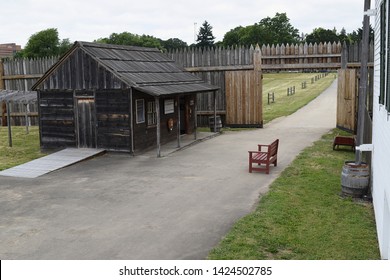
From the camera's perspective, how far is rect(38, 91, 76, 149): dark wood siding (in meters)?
19.5

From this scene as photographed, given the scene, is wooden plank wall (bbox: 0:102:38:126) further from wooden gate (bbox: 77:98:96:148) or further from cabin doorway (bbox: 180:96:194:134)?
wooden gate (bbox: 77:98:96:148)

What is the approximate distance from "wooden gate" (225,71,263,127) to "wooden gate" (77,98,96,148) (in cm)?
936

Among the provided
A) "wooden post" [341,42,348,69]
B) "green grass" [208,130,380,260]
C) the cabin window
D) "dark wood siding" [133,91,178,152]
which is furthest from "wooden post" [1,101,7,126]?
"green grass" [208,130,380,260]

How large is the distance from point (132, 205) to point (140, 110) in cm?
800

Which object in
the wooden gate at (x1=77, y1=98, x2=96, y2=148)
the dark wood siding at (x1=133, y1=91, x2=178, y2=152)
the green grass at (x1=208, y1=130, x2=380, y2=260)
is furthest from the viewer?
the wooden gate at (x1=77, y1=98, x2=96, y2=148)

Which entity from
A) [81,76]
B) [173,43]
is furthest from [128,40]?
[81,76]

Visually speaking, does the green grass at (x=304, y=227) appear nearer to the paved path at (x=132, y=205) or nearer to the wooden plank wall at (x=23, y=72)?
the paved path at (x=132, y=205)

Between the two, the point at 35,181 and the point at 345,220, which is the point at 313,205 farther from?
the point at 35,181

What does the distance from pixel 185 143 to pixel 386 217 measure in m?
13.9

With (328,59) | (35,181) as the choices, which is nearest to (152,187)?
(35,181)

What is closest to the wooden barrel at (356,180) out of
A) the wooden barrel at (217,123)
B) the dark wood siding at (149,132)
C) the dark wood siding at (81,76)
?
the dark wood siding at (149,132)

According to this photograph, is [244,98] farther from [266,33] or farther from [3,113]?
[266,33]

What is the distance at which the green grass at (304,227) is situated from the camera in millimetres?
8180

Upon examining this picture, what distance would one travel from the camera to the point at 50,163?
1684 centimetres
